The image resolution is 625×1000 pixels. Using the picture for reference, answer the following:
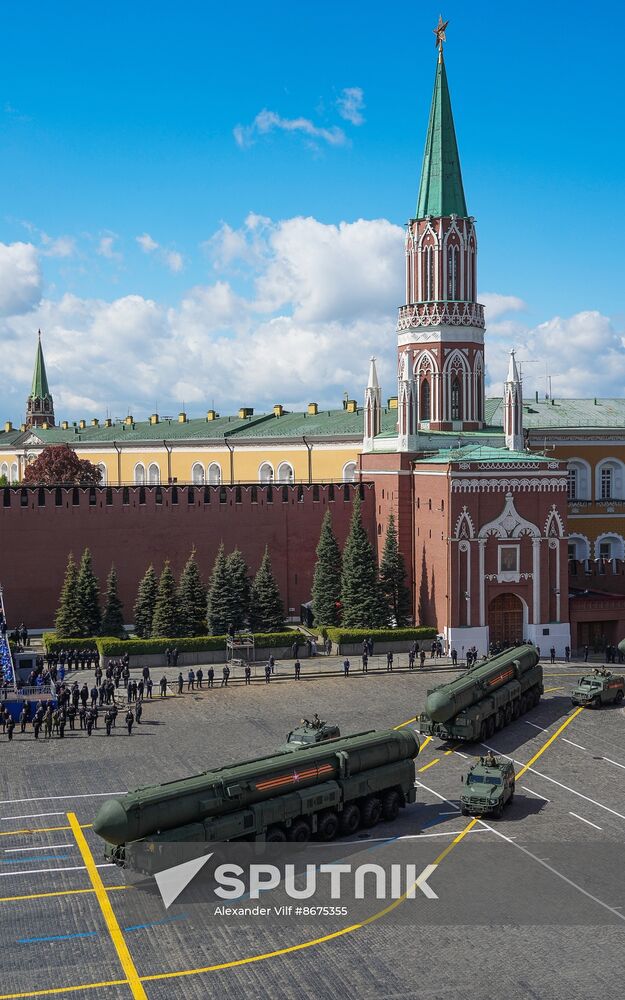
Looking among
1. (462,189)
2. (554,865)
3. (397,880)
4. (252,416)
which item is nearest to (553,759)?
(554,865)

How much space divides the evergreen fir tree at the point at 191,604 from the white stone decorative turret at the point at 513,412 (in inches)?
638

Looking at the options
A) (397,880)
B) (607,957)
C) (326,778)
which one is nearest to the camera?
(607,957)

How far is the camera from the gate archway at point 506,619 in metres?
45.4

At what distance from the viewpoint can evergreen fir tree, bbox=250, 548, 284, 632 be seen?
46.4 meters


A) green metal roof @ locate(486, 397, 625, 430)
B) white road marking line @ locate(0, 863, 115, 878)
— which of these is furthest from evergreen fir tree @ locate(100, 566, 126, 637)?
white road marking line @ locate(0, 863, 115, 878)

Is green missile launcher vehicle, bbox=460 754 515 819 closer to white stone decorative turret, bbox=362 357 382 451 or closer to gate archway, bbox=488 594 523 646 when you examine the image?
gate archway, bbox=488 594 523 646

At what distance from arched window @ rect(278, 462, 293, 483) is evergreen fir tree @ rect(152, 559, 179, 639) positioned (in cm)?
2327

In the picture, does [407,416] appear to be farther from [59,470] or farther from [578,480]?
[59,470]

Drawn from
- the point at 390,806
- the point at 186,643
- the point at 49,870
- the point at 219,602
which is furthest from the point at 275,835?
the point at 219,602

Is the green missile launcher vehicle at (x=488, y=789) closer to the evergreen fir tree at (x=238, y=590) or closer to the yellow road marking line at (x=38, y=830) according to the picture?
the yellow road marking line at (x=38, y=830)

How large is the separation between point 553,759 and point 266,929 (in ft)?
42.0

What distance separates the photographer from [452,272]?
174 ft

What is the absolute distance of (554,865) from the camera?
21.4 meters

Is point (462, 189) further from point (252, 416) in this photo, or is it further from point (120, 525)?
point (252, 416)
